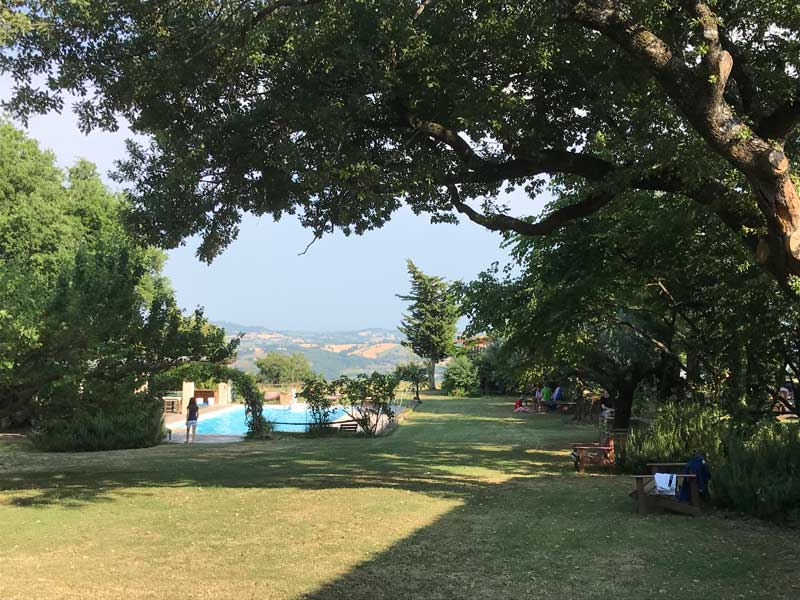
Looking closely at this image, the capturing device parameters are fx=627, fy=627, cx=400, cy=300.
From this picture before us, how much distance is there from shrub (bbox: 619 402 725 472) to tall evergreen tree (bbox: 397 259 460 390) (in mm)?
37675

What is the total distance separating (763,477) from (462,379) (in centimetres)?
3562

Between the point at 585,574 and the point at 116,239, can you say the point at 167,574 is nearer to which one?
the point at 585,574

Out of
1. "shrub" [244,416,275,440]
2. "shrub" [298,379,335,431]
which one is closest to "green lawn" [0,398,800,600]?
"shrub" [244,416,275,440]

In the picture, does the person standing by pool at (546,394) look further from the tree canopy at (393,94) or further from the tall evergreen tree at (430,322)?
the tree canopy at (393,94)

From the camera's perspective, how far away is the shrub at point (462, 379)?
4388 centimetres

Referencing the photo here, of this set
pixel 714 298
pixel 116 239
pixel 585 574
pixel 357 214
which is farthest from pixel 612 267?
pixel 116 239

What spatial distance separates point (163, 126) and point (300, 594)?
7.26 meters

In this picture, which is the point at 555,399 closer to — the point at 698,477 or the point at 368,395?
the point at 368,395

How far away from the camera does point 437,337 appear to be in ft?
166

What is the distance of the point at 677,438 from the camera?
37.9 feet

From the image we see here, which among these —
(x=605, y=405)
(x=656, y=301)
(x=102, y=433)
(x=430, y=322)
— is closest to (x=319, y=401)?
(x=102, y=433)

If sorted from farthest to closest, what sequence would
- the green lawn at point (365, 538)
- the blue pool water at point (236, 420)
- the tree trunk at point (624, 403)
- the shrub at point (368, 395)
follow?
the blue pool water at point (236, 420) < the shrub at point (368, 395) < the tree trunk at point (624, 403) < the green lawn at point (365, 538)

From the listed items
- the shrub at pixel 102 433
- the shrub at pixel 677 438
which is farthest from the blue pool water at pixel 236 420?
the shrub at pixel 677 438

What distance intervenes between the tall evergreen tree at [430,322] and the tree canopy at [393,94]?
40496 millimetres
